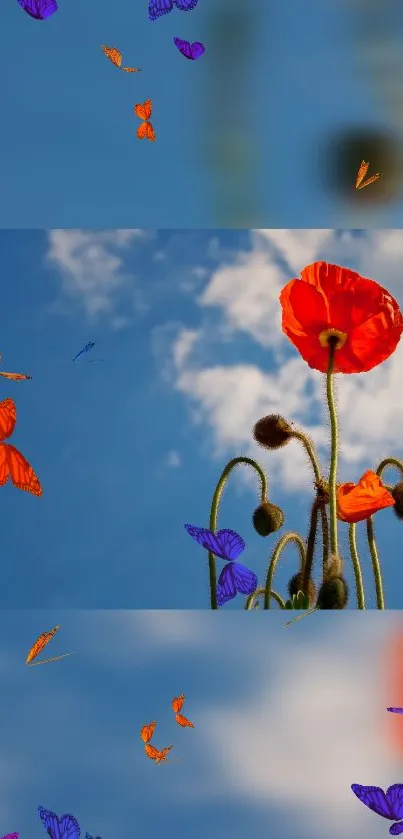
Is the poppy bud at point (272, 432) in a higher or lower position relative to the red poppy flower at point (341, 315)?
lower

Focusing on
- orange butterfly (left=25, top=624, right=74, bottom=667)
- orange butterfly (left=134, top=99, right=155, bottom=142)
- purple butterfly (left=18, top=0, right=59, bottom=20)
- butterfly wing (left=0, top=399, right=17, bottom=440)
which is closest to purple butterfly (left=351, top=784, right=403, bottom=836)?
orange butterfly (left=25, top=624, right=74, bottom=667)

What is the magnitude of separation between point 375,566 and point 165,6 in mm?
459

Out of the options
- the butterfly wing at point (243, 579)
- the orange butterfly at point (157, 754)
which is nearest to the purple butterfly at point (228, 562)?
the butterfly wing at point (243, 579)

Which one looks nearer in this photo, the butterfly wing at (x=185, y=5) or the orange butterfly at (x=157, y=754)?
the orange butterfly at (x=157, y=754)

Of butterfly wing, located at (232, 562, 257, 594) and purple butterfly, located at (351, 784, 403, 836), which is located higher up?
butterfly wing, located at (232, 562, 257, 594)

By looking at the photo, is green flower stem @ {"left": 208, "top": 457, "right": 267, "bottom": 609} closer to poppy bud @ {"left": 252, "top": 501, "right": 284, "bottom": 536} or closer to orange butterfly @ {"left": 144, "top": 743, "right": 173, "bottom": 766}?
poppy bud @ {"left": 252, "top": 501, "right": 284, "bottom": 536}

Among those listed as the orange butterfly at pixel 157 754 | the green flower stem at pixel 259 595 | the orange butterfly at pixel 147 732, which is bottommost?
the orange butterfly at pixel 157 754

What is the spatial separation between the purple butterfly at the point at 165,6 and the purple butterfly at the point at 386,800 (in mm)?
587

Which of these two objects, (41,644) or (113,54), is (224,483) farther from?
(113,54)

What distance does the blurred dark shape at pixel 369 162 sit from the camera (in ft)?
2.40

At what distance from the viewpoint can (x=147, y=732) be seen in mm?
653

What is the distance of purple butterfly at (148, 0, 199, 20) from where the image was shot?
0.75 meters

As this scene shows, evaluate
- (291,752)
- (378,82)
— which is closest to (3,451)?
(291,752)

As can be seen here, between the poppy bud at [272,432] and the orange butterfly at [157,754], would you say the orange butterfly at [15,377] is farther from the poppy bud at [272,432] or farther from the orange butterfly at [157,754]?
the orange butterfly at [157,754]
